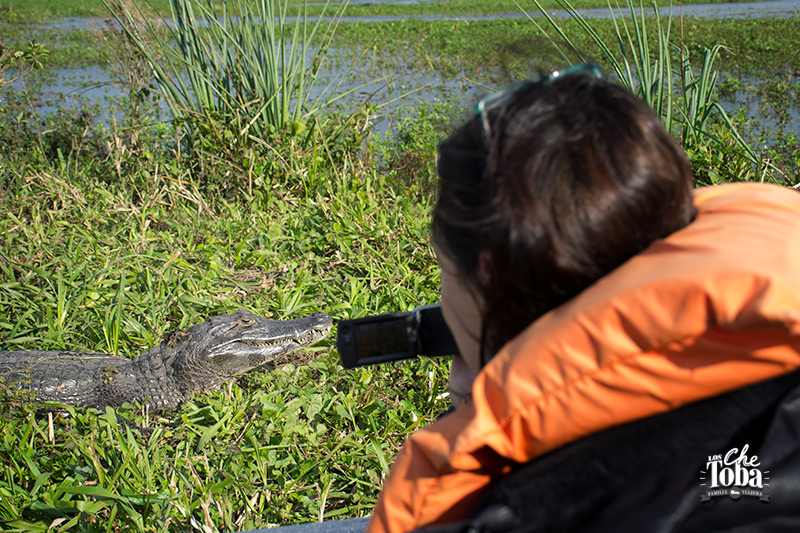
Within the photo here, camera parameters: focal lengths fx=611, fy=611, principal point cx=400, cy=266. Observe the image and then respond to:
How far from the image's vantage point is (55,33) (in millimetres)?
11898

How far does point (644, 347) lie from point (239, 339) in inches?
90.3

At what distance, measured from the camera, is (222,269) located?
3.12m

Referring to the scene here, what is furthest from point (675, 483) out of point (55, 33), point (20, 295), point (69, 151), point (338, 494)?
point (55, 33)

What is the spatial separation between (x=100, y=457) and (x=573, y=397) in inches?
72.3

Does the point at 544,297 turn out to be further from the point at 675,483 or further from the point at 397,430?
the point at 397,430

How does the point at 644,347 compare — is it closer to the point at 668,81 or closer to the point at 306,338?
the point at 306,338

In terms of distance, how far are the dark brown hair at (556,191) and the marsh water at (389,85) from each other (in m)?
2.42

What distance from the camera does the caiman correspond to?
2607mm

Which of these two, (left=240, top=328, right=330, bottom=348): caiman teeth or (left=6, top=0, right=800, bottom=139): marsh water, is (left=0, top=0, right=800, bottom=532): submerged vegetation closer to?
(left=240, top=328, right=330, bottom=348): caiman teeth

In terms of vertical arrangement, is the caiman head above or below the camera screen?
below

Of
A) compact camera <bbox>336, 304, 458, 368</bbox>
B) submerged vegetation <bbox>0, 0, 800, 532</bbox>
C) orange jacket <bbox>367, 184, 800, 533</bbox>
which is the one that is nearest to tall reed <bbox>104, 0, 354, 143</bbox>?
submerged vegetation <bbox>0, 0, 800, 532</bbox>

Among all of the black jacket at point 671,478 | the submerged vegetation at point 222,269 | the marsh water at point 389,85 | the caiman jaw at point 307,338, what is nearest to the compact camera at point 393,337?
the submerged vegetation at point 222,269

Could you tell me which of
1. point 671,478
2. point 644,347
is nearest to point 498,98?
point 644,347

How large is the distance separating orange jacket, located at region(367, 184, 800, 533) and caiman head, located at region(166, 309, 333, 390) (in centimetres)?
199
